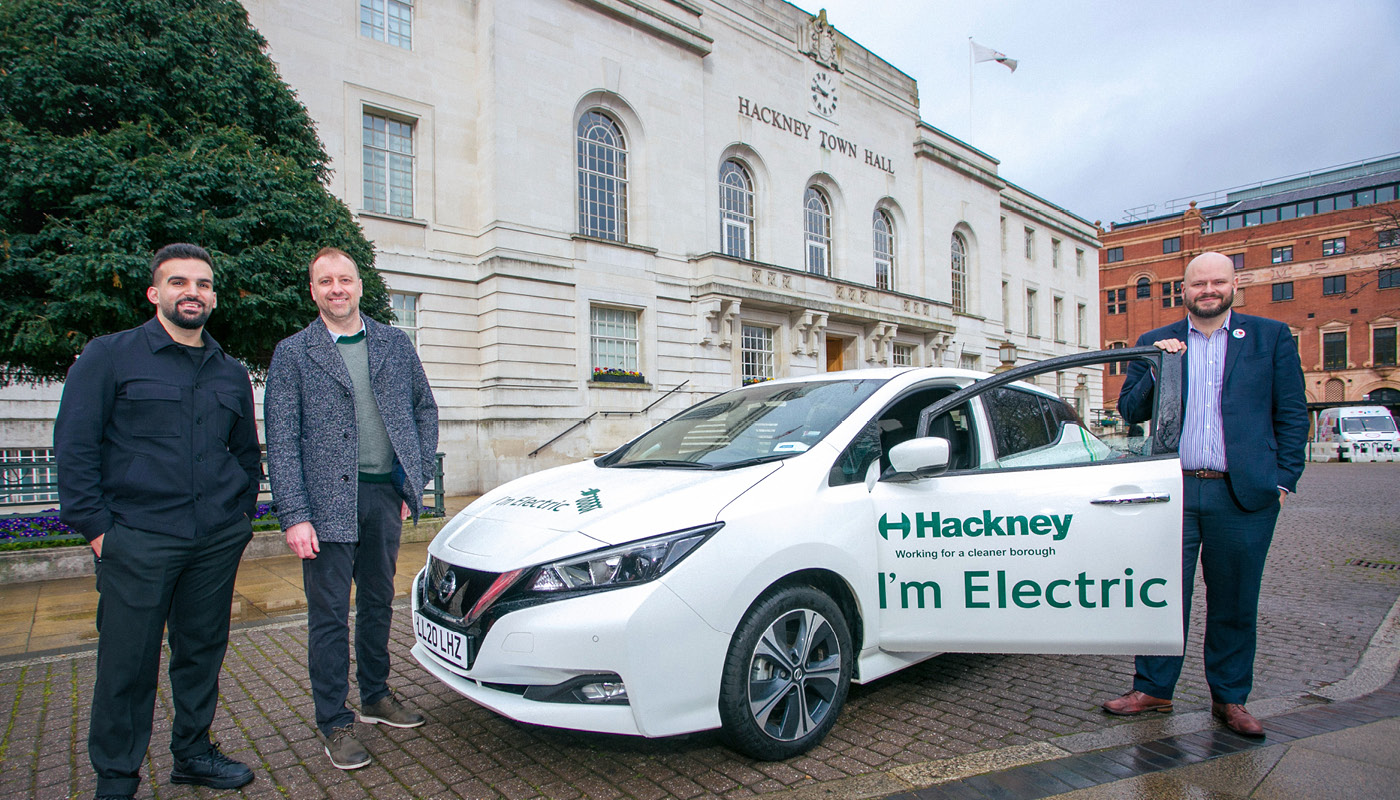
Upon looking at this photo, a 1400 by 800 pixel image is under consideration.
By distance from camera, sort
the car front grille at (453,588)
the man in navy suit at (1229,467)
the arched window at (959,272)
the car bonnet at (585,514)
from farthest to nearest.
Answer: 1. the arched window at (959,272)
2. the man in navy suit at (1229,467)
3. the car front grille at (453,588)
4. the car bonnet at (585,514)

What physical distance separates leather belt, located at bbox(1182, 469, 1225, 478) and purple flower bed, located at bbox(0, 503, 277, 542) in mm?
8410

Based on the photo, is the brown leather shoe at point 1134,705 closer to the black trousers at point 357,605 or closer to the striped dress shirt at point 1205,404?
the striped dress shirt at point 1205,404

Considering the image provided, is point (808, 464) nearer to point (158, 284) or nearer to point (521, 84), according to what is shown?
point (158, 284)

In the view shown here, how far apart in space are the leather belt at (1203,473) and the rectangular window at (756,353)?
1915 cm

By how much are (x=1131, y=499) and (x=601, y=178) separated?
1851cm

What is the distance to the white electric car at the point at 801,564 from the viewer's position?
2779mm

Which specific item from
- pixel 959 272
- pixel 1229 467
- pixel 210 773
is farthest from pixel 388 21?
pixel 959 272

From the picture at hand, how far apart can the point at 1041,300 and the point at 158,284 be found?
42548 mm

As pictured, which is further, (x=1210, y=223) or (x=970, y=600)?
(x=1210, y=223)

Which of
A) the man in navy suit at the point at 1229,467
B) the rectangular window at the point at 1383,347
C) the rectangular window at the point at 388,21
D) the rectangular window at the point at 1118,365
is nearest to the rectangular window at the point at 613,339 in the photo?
the rectangular window at the point at 388,21

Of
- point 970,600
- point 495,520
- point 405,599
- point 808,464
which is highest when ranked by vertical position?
point 808,464

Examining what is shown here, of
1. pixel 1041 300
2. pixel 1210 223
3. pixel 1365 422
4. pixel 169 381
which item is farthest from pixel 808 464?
pixel 1210 223

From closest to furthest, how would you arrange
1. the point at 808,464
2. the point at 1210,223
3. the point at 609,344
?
the point at 808,464 < the point at 609,344 < the point at 1210,223

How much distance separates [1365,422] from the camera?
3006 cm
